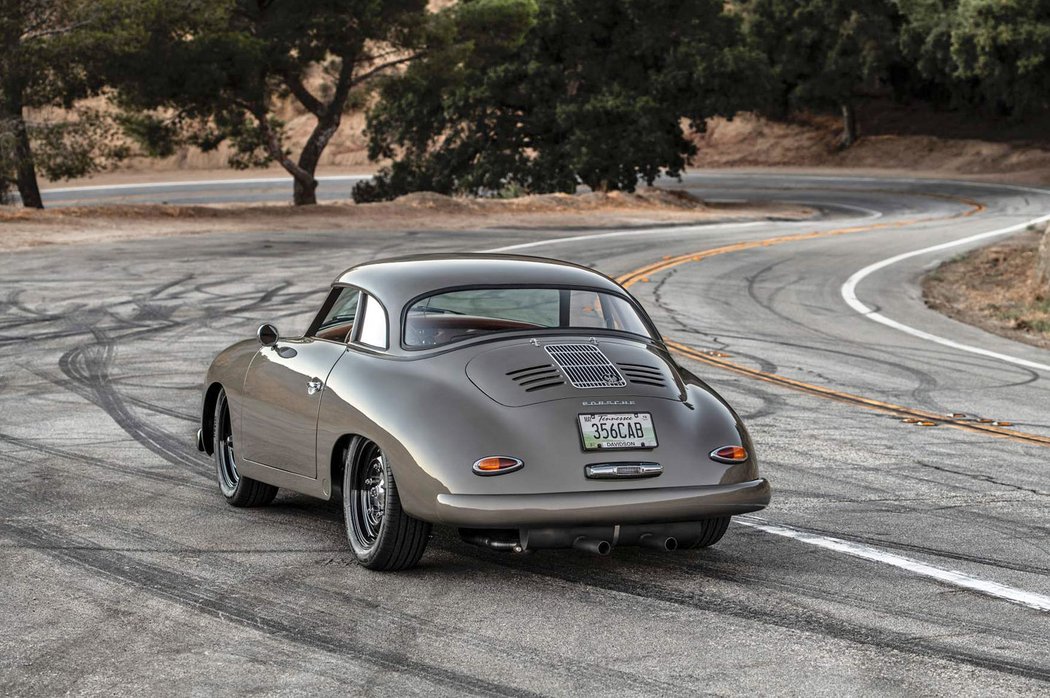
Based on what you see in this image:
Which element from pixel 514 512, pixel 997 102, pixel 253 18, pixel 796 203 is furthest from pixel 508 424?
pixel 997 102

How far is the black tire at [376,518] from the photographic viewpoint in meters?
6.36

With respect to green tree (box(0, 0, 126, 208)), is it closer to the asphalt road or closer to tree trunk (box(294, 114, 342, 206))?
tree trunk (box(294, 114, 342, 206))

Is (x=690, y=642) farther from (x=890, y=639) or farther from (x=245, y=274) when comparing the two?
(x=245, y=274)

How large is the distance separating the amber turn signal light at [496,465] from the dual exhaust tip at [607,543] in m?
0.43

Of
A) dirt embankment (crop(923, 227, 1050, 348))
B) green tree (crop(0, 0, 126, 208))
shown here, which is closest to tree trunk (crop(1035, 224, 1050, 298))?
dirt embankment (crop(923, 227, 1050, 348))

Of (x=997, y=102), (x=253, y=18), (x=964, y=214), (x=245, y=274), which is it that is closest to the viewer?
(x=245, y=274)

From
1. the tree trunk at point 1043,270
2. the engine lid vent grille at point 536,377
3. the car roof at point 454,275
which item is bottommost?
the tree trunk at point 1043,270

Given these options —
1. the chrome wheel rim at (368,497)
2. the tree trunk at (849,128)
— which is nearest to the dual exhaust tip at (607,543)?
the chrome wheel rim at (368,497)

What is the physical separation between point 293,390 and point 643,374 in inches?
75.8

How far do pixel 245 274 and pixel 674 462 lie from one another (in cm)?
1823

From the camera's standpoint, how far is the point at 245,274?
23.6 meters

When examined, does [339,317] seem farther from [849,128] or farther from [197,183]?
[849,128]

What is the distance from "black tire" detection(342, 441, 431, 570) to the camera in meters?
6.36

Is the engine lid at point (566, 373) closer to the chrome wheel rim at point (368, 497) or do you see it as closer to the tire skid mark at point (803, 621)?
the chrome wheel rim at point (368, 497)
